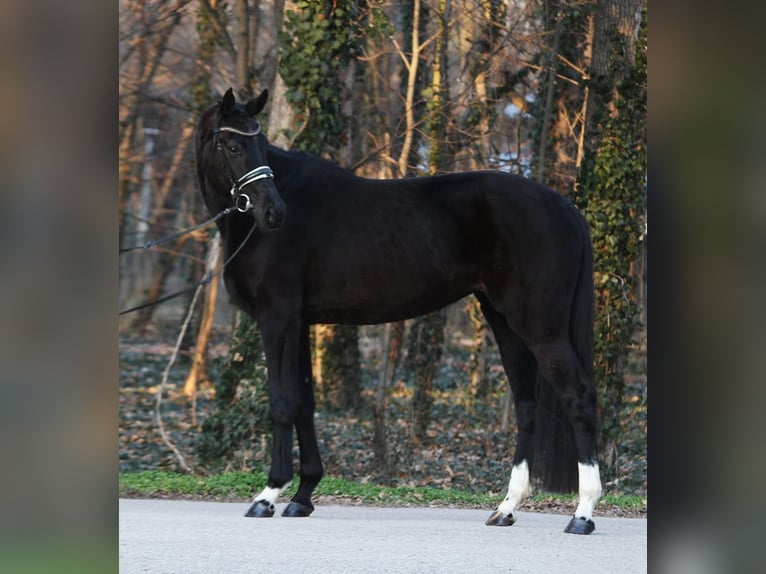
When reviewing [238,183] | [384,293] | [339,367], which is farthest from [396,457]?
[238,183]

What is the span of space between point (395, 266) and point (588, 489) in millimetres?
1889

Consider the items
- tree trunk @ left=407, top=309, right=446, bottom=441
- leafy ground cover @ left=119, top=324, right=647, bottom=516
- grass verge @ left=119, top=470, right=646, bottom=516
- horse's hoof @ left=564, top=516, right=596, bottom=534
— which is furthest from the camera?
tree trunk @ left=407, top=309, right=446, bottom=441

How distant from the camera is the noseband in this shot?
6.70 metres

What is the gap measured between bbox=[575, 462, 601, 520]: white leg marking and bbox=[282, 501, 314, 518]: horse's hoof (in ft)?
5.90

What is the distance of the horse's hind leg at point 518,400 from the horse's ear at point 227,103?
210 centimetres

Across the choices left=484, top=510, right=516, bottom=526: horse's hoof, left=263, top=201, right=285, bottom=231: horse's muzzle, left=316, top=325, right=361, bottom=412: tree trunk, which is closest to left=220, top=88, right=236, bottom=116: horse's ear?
left=263, top=201, right=285, bottom=231: horse's muzzle

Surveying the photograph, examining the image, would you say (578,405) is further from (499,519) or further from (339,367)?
(339,367)

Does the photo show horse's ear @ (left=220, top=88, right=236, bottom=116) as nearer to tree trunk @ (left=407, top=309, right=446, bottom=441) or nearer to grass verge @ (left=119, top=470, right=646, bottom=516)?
grass verge @ (left=119, top=470, right=646, bottom=516)

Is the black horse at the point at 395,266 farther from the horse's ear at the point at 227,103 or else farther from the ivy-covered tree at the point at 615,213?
the ivy-covered tree at the point at 615,213

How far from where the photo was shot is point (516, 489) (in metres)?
6.65
